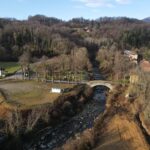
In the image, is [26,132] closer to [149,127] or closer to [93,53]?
[149,127]

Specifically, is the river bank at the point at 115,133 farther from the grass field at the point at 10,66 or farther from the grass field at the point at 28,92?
the grass field at the point at 10,66

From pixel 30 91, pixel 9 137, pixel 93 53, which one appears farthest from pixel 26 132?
pixel 93 53

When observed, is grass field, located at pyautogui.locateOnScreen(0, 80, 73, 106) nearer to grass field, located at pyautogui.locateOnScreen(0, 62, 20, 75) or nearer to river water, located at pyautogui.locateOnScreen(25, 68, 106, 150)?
river water, located at pyautogui.locateOnScreen(25, 68, 106, 150)

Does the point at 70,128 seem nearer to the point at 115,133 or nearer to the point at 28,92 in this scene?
the point at 115,133

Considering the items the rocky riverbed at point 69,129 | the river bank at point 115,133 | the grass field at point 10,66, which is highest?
the grass field at point 10,66

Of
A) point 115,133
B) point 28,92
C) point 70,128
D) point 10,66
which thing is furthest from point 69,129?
point 10,66

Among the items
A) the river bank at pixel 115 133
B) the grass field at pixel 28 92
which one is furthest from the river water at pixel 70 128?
the grass field at pixel 28 92
